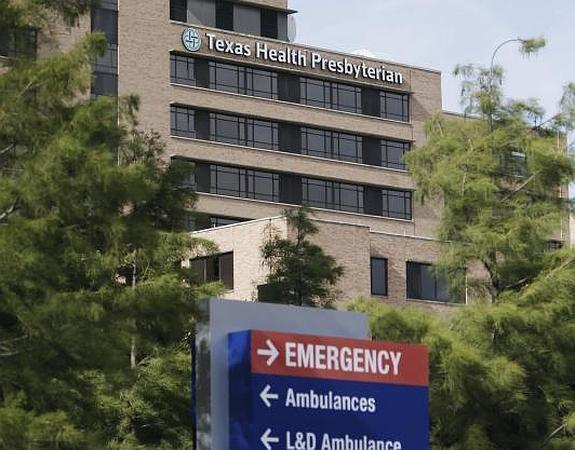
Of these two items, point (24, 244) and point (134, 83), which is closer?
point (24, 244)

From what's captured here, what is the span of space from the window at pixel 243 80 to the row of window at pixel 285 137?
1.34 metres

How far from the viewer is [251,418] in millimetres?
26281

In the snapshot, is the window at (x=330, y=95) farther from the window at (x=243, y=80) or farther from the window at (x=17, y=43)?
the window at (x=17, y=43)

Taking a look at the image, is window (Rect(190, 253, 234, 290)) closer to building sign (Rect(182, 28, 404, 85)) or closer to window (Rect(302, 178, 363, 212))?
building sign (Rect(182, 28, 404, 85))

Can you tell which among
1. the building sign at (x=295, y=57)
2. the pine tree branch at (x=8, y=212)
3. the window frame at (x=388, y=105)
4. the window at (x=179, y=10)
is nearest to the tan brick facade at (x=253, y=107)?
the building sign at (x=295, y=57)

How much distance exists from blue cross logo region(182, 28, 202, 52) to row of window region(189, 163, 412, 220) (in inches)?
224

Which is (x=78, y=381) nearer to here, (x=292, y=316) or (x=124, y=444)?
(x=292, y=316)

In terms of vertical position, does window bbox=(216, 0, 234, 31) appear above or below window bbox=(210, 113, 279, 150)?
above

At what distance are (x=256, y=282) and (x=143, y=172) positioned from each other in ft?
103

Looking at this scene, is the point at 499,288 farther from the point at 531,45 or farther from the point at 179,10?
the point at 179,10

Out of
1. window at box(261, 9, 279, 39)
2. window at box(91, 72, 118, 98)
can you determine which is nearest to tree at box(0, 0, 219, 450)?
window at box(91, 72, 118, 98)

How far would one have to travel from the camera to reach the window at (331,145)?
296ft

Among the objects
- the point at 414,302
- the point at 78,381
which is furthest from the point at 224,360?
the point at 414,302

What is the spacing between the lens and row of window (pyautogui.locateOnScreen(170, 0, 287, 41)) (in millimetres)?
89250
